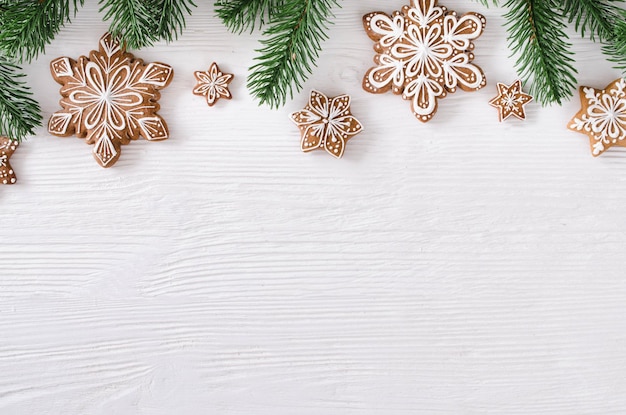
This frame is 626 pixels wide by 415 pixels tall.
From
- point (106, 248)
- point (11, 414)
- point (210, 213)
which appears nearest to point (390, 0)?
point (210, 213)

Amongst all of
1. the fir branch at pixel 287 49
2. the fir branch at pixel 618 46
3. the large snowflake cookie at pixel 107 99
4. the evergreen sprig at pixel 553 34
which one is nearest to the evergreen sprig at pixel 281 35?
the fir branch at pixel 287 49

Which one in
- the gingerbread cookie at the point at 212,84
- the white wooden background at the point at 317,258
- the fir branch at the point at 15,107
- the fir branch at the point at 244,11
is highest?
the fir branch at the point at 244,11

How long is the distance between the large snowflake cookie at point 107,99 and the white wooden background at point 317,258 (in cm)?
2

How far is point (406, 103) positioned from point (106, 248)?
0.47m

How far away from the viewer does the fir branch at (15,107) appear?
0.75 m

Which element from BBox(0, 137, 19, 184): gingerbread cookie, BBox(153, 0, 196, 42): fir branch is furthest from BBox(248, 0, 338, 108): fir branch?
BBox(0, 137, 19, 184): gingerbread cookie

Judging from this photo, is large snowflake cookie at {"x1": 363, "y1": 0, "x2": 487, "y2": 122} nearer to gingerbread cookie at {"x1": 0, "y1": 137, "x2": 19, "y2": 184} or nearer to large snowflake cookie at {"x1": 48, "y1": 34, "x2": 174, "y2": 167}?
large snowflake cookie at {"x1": 48, "y1": 34, "x2": 174, "y2": 167}

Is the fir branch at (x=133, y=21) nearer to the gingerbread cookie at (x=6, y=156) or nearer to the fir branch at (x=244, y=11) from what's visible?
the fir branch at (x=244, y=11)

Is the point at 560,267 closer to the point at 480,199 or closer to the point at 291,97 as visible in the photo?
the point at 480,199

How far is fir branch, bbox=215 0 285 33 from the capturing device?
76 centimetres

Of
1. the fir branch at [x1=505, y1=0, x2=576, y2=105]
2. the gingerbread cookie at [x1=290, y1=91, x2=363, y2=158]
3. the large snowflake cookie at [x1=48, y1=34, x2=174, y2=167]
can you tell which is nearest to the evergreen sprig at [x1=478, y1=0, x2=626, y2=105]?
the fir branch at [x1=505, y1=0, x2=576, y2=105]

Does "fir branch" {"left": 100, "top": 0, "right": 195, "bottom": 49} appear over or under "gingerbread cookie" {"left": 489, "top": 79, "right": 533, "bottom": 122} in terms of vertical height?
over

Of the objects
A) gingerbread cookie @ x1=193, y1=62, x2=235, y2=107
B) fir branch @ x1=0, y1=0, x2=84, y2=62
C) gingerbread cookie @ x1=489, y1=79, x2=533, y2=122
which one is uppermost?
fir branch @ x1=0, y1=0, x2=84, y2=62

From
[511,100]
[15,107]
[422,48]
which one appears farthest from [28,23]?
[511,100]
